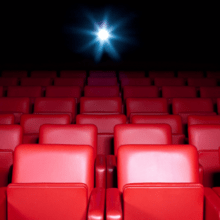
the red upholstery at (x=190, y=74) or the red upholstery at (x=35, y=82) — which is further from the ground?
the red upholstery at (x=190, y=74)

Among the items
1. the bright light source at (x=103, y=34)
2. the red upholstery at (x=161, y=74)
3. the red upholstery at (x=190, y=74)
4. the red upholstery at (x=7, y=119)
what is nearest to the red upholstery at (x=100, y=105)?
the red upholstery at (x=7, y=119)

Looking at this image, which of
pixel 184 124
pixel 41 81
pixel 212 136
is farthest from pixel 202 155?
pixel 41 81

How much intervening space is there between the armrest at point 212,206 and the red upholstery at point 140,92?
92 cm

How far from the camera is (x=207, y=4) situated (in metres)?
2.23

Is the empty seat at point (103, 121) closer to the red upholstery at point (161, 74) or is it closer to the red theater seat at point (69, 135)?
the red theater seat at point (69, 135)

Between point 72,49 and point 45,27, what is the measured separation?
0.95 feet

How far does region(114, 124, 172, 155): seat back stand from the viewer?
0.76 metres

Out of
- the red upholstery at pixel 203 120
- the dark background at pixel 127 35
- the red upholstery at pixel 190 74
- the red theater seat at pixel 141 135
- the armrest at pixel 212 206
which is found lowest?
the armrest at pixel 212 206

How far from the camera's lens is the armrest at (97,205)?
415mm

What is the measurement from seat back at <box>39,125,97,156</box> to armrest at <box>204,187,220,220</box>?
35 centimetres

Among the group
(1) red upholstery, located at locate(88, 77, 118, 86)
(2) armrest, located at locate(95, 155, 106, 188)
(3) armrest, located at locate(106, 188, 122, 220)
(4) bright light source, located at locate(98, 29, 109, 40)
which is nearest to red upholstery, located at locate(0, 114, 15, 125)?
(2) armrest, located at locate(95, 155, 106, 188)

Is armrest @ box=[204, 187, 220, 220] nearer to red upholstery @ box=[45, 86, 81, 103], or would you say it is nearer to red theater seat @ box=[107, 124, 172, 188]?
red theater seat @ box=[107, 124, 172, 188]

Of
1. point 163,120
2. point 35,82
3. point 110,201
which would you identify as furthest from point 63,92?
point 110,201

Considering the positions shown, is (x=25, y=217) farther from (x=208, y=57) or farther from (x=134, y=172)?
(x=208, y=57)
